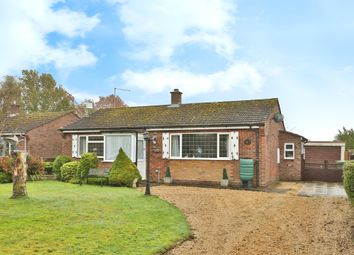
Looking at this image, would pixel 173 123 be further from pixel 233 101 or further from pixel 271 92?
pixel 271 92

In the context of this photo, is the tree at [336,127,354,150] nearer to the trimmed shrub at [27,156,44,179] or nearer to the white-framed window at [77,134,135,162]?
the white-framed window at [77,134,135,162]

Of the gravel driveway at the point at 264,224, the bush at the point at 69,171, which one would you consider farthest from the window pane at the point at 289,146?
the bush at the point at 69,171

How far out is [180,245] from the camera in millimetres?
8320

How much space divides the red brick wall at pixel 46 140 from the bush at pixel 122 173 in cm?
1476

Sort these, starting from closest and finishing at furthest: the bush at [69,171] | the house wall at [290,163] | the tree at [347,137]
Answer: the bush at [69,171], the house wall at [290,163], the tree at [347,137]

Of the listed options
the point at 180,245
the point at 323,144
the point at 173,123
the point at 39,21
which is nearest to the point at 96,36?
the point at 39,21

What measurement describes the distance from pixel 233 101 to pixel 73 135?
11.0 metres

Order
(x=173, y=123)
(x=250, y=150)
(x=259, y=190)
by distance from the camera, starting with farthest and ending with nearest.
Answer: (x=173, y=123) → (x=250, y=150) → (x=259, y=190)

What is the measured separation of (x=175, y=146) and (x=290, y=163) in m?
8.06

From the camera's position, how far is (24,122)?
113ft

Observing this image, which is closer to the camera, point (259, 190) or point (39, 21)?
point (39, 21)

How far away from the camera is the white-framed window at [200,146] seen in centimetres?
2120

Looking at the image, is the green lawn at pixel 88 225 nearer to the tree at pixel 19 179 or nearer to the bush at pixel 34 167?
the tree at pixel 19 179

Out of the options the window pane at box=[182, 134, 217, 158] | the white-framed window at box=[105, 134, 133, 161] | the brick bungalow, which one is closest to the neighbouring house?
the brick bungalow
